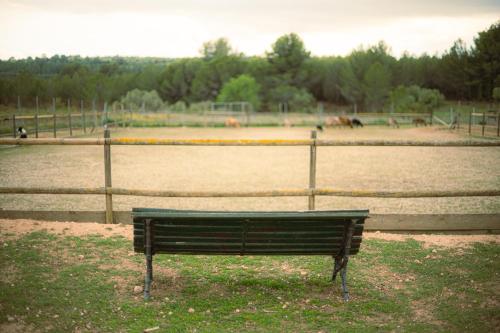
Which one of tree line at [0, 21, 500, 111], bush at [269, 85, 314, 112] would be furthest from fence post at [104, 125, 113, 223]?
bush at [269, 85, 314, 112]

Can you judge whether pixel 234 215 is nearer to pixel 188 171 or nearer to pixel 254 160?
pixel 188 171

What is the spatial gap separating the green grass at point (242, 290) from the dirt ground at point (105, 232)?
23 cm

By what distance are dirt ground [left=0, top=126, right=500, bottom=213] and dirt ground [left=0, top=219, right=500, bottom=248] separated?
A: 2.07 metres

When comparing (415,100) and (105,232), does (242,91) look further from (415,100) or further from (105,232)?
(105,232)

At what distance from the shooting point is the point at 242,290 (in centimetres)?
414

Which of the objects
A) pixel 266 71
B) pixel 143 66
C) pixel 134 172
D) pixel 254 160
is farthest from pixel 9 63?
pixel 143 66

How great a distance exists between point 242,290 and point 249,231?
64 cm

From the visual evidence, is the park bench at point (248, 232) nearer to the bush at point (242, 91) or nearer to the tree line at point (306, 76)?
the tree line at point (306, 76)

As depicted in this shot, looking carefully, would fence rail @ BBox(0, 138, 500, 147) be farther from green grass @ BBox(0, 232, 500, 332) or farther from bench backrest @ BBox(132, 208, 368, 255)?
bench backrest @ BBox(132, 208, 368, 255)

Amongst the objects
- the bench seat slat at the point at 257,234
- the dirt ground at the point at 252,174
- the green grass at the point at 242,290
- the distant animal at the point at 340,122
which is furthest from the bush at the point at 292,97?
the bench seat slat at the point at 257,234

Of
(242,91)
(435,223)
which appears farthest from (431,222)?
(242,91)

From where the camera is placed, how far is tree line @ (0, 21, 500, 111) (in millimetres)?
55906

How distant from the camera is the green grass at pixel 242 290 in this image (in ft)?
11.6

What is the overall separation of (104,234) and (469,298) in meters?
3.85
